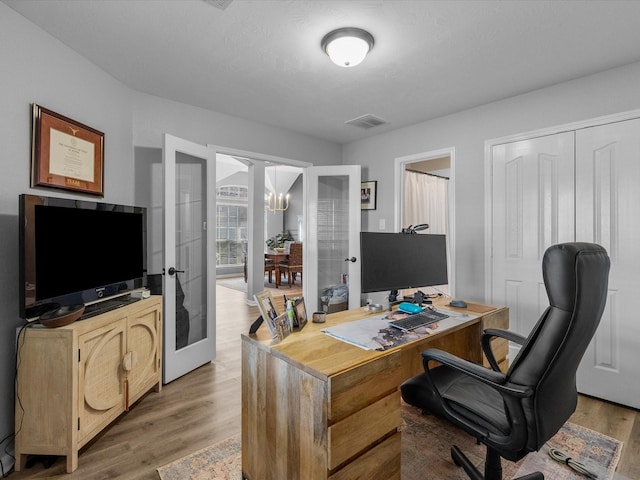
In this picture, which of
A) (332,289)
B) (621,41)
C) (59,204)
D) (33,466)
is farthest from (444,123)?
(33,466)

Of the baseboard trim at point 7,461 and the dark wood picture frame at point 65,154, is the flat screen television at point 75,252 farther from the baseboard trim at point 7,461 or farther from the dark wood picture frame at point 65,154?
the baseboard trim at point 7,461

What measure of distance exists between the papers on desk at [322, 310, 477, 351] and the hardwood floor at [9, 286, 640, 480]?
1.08 meters

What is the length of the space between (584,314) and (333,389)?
3.06 ft

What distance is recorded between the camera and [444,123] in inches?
138

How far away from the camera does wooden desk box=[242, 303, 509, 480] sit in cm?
125

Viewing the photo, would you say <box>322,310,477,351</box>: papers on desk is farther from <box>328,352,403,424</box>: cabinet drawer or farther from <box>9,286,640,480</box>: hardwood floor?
<box>9,286,640,480</box>: hardwood floor

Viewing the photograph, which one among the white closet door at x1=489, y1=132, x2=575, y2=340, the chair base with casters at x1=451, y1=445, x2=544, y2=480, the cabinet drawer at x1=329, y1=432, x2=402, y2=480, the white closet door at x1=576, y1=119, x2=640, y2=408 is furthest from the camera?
the white closet door at x1=489, y1=132, x2=575, y2=340

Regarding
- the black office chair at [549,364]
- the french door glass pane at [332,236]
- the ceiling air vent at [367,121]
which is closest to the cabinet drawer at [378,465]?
the black office chair at [549,364]

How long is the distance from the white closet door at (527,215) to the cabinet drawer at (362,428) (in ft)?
6.77

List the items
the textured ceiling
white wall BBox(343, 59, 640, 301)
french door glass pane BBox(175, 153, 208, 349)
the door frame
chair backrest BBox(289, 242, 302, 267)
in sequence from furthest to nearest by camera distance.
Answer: chair backrest BBox(289, 242, 302, 267)
the door frame
french door glass pane BBox(175, 153, 208, 349)
white wall BBox(343, 59, 640, 301)
the textured ceiling

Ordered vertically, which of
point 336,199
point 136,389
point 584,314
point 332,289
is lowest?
point 136,389

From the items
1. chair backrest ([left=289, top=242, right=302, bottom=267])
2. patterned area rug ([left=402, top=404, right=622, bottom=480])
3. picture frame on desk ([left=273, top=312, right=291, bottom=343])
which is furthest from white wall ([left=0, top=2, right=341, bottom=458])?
chair backrest ([left=289, top=242, right=302, bottom=267])

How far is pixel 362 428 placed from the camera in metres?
1.33

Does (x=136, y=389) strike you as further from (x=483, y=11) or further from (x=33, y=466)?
(x=483, y=11)
